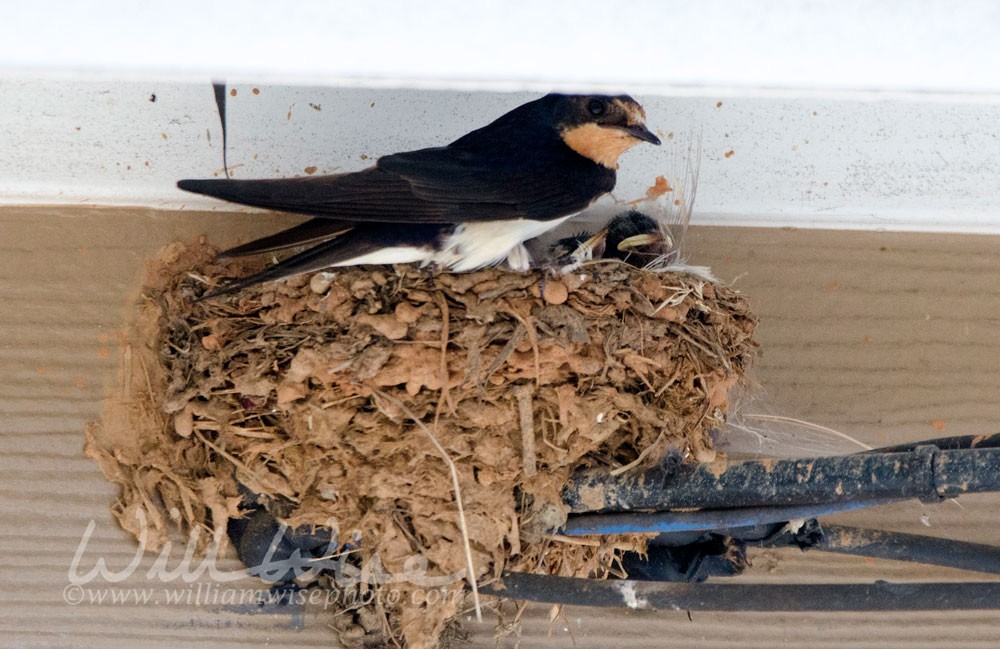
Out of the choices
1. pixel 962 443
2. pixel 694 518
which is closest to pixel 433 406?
pixel 694 518

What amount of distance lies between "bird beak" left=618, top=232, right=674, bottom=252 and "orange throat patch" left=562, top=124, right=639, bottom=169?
0.16 meters

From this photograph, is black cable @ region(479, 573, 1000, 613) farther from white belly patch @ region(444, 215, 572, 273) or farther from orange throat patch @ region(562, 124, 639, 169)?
orange throat patch @ region(562, 124, 639, 169)

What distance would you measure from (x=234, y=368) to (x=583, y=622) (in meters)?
0.90

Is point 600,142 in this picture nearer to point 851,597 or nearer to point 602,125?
point 602,125

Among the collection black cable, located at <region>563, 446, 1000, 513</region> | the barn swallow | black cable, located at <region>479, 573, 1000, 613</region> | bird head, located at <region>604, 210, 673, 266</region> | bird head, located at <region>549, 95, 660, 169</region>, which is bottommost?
black cable, located at <region>479, 573, 1000, 613</region>

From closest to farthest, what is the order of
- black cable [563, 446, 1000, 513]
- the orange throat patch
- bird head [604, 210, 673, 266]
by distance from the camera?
black cable [563, 446, 1000, 513] → the orange throat patch → bird head [604, 210, 673, 266]

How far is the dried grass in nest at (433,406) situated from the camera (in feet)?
6.58

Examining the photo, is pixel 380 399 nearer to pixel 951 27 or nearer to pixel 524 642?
pixel 524 642

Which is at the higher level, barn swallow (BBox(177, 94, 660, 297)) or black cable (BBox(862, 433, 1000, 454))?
barn swallow (BBox(177, 94, 660, 297))

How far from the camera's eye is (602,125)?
7.34 feet

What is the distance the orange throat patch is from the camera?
2219 mm

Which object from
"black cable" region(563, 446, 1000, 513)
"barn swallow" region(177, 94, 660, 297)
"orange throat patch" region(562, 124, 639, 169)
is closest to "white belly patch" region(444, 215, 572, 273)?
"barn swallow" region(177, 94, 660, 297)

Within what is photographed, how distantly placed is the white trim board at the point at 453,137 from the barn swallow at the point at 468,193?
102mm

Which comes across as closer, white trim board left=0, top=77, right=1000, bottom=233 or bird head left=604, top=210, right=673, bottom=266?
white trim board left=0, top=77, right=1000, bottom=233
